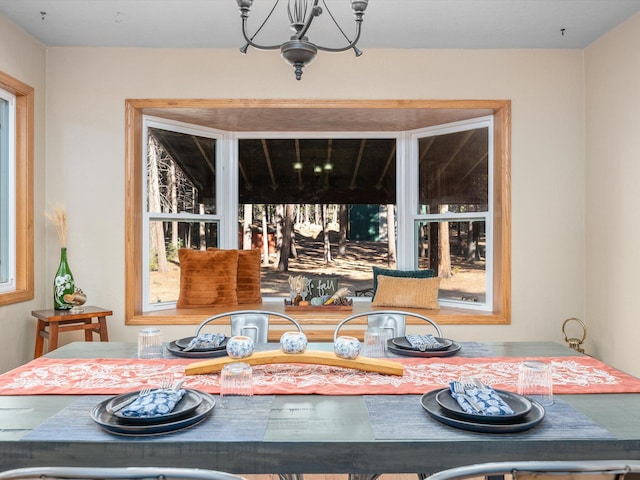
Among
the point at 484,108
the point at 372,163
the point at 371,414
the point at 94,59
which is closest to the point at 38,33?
the point at 94,59

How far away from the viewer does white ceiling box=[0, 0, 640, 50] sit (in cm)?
310

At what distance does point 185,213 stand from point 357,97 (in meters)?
1.64

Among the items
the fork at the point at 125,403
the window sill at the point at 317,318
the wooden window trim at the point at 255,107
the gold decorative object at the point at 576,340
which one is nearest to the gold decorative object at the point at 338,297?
the window sill at the point at 317,318

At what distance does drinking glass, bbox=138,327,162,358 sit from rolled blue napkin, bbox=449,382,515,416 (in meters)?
1.23

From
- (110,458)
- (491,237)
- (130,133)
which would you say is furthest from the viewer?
(491,237)

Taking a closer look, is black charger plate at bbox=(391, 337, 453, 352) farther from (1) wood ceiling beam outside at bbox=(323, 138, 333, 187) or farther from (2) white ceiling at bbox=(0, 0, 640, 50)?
(1) wood ceiling beam outside at bbox=(323, 138, 333, 187)

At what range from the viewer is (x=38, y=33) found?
351cm

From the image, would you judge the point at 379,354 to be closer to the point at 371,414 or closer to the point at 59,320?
the point at 371,414

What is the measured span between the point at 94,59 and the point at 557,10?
3.10 metres

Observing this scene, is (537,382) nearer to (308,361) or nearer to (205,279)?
(308,361)

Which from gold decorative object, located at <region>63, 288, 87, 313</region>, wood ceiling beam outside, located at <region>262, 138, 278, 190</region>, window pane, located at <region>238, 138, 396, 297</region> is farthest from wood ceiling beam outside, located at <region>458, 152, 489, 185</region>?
gold decorative object, located at <region>63, 288, 87, 313</region>

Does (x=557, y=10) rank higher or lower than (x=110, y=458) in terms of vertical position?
higher

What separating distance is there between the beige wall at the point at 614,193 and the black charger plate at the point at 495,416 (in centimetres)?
205

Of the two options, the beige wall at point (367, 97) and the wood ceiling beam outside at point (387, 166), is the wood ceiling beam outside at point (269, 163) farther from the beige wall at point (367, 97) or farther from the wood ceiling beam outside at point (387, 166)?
the wood ceiling beam outside at point (387, 166)
